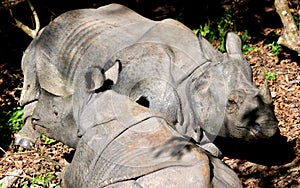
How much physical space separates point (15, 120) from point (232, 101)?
5052mm

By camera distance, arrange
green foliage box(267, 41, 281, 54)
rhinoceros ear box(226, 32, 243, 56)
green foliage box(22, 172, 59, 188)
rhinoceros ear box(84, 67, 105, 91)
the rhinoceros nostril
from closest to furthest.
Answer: rhinoceros ear box(84, 67, 105, 91) → rhinoceros ear box(226, 32, 243, 56) → the rhinoceros nostril → green foliage box(22, 172, 59, 188) → green foliage box(267, 41, 281, 54)

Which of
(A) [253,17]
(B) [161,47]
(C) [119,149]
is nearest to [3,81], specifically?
(A) [253,17]

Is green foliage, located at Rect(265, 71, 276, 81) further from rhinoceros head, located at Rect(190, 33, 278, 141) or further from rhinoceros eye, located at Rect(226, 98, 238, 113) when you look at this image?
rhinoceros eye, located at Rect(226, 98, 238, 113)

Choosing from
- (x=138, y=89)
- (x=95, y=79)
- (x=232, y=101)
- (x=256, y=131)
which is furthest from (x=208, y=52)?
(x=95, y=79)

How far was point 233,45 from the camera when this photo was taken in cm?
519

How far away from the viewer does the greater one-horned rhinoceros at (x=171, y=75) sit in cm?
495

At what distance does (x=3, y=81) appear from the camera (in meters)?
10.8

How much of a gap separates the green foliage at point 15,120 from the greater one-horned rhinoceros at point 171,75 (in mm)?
2869

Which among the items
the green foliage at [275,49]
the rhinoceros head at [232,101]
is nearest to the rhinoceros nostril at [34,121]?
the rhinoceros head at [232,101]

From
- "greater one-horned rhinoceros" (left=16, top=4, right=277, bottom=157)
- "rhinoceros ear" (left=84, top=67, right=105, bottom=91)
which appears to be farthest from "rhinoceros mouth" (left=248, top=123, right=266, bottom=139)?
"rhinoceros ear" (left=84, top=67, right=105, bottom=91)

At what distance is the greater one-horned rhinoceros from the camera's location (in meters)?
4.95

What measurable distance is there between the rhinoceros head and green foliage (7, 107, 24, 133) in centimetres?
459

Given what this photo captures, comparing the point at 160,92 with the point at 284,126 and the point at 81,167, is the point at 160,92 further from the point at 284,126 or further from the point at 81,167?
the point at 284,126

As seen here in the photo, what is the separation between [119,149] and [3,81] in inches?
276
